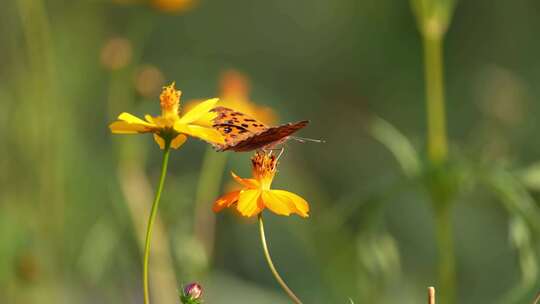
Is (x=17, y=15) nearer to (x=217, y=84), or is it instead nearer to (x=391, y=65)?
(x=217, y=84)

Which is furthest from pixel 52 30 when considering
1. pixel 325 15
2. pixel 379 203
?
pixel 379 203

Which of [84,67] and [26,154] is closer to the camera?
[26,154]

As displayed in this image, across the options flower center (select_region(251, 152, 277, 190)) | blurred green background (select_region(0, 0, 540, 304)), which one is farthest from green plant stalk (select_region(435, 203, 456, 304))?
flower center (select_region(251, 152, 277, 190))

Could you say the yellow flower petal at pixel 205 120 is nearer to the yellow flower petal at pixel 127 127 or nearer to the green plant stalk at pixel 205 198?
the yellow flower petal at pixel 127 127

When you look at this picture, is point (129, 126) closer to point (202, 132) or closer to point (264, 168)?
point (202, 132)

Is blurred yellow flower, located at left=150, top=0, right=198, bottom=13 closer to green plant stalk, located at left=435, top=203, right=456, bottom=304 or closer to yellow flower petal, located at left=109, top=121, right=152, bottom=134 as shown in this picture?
green plant stalk, located at left=435, top=203, right=456, bottom=304

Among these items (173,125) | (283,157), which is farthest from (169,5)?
(283,157)
